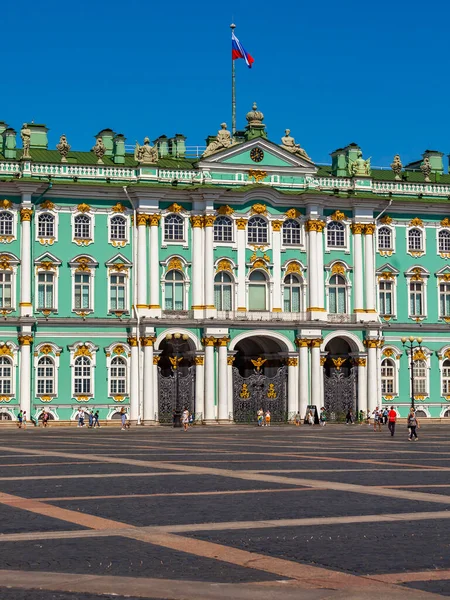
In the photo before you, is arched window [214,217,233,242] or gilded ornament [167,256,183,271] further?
arched window [214,217,233,242]

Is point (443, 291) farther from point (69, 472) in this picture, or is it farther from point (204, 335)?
point (69, 472)

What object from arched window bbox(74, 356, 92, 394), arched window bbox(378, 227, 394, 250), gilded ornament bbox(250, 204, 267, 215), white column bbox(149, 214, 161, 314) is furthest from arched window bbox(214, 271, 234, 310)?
arched window bbox(378, 227, 394, 250)

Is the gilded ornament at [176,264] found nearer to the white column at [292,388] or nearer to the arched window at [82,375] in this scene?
the arched window at [82,375]

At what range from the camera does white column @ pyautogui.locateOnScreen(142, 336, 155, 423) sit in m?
80.6

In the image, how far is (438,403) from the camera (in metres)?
88.1

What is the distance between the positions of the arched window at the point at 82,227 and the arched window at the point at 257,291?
11.8 meters

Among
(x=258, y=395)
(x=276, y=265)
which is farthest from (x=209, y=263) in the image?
(x=258, y=395)

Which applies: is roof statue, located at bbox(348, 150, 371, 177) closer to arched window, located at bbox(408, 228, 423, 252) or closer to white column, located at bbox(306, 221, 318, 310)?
arched window, located at bbox(408, 228, 423, 252)

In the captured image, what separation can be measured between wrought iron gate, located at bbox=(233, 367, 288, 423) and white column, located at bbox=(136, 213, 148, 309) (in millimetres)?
8028

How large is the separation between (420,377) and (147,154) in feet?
83.6

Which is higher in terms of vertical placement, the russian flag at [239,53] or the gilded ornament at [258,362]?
the russian flag at [239,53]

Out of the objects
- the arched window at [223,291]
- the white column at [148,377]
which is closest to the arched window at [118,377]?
the white column at [148,377]

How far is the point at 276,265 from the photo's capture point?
84812mm

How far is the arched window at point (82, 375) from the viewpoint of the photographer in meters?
80.6
